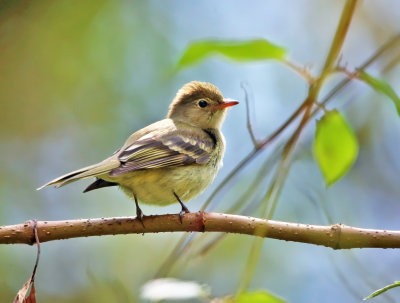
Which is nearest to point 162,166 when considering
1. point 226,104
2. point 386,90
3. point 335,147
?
point 226,104

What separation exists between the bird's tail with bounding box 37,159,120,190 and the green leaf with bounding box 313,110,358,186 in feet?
6.83

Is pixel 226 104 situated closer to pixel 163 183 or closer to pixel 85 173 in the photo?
pixel 163 183

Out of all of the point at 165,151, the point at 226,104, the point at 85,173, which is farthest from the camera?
the point at 226,104

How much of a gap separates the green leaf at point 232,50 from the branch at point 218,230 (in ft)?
4.09

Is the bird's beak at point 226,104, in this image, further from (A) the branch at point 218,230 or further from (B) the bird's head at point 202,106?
(A) the branch at point 218,230

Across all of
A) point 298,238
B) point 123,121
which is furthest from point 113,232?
point 123,121

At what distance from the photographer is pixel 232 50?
1356mm

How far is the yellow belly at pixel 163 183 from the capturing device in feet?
12.7

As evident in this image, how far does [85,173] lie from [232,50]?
7.41 ft

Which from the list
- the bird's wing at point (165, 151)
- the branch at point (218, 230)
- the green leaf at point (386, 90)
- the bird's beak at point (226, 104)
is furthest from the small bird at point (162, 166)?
the green leaf at point (386, 90)

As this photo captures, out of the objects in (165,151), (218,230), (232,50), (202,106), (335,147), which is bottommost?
(335,147)

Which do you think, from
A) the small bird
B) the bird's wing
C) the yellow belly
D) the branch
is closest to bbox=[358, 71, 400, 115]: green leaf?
the branch

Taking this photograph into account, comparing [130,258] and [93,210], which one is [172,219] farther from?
[93,210]

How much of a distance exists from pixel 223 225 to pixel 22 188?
620 cm
